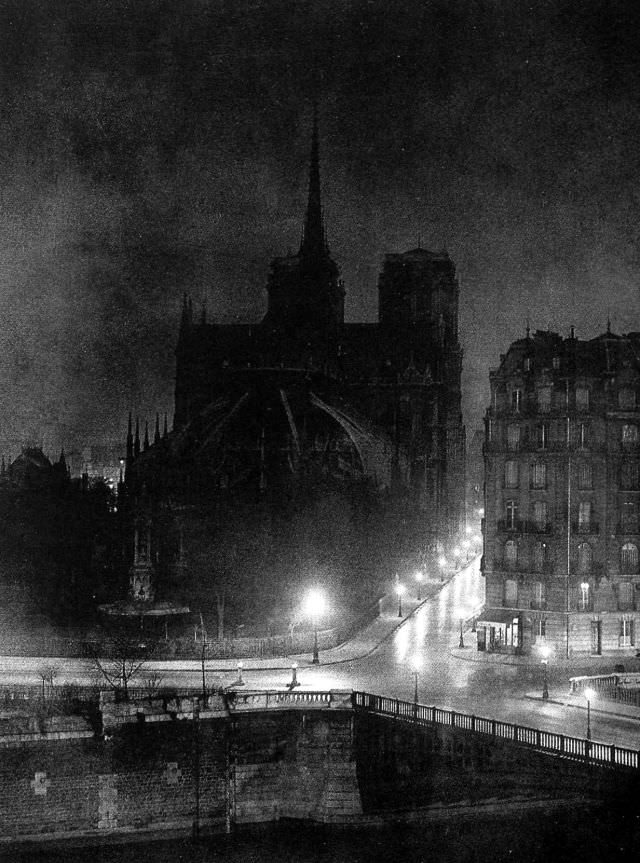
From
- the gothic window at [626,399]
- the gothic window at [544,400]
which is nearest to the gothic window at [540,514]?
the gothic window at [544,400]

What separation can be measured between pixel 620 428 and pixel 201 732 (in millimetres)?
28194

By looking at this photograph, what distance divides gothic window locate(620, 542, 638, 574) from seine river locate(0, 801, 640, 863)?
2052 cm

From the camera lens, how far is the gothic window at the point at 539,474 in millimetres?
54844


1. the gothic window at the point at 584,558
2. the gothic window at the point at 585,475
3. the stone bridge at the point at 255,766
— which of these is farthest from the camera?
the gothic window at the point at 585,475

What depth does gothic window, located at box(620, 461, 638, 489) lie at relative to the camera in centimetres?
5377

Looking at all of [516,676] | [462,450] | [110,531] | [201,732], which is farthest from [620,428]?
[462,450]

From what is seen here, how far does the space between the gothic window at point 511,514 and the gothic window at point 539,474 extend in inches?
59.8

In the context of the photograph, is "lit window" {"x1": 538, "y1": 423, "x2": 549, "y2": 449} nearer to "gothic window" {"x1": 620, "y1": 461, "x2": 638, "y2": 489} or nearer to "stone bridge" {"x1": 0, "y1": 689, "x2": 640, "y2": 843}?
"gothic window" {"x1": 620, "y1": 461, "x2": 638, "y2": 489}

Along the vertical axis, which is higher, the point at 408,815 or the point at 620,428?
the point at 620,428

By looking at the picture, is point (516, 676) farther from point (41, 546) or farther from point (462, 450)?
point (462, 450)

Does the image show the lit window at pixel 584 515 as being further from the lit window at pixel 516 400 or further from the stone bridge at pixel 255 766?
the stone bridge at pixel 255 766

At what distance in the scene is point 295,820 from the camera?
3834 centimetres

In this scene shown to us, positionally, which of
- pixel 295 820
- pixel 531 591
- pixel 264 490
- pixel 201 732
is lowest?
pixel 295 820

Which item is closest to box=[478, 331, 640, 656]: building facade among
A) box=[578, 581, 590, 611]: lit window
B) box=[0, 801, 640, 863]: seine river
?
box=[578, 581, 590, 611]: lit window
